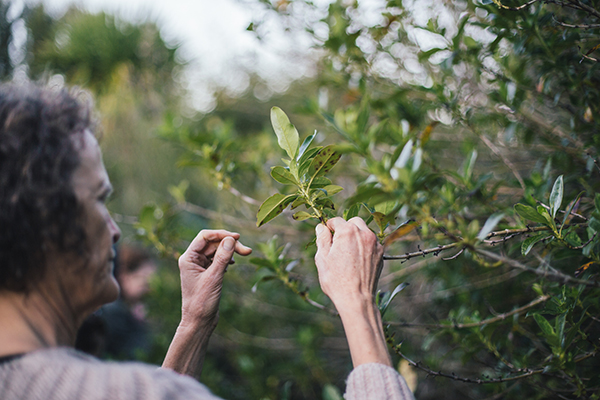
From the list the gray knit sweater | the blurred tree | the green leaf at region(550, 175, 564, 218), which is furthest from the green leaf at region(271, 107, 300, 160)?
the blurred tree

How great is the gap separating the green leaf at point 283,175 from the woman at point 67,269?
162 millimetres

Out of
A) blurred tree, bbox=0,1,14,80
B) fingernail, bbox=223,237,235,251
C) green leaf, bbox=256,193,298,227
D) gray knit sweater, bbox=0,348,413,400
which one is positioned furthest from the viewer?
blurred tree, bbox=0,1,14,80

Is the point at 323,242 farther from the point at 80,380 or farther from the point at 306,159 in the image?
the point at 80,380

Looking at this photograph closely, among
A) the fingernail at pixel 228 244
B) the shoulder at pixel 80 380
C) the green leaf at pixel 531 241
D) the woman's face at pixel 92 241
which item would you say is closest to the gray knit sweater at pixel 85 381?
the shoulder at pixel 80 380

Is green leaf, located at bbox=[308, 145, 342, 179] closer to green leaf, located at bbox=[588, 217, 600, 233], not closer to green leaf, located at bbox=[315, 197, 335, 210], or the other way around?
green leaf, located at bbox=[315, 197, 335, 210]

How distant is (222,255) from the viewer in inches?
45.8

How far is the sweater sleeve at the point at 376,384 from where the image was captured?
80 centimetres

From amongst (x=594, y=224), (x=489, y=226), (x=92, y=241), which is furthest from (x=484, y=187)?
(x=92, y=241)

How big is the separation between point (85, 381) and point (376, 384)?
21.5 inches

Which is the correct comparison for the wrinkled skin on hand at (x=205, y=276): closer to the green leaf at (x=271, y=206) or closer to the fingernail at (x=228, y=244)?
the fingernail at (x=228, y=244)

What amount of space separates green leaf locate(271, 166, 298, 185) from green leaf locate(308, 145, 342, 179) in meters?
0.05

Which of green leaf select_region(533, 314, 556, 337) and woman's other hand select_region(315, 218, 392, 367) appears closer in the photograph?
woman's other hand select_region(315, 218, 392, 367)

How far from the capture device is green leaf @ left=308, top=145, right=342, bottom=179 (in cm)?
99

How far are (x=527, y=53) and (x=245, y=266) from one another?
1947 mm
